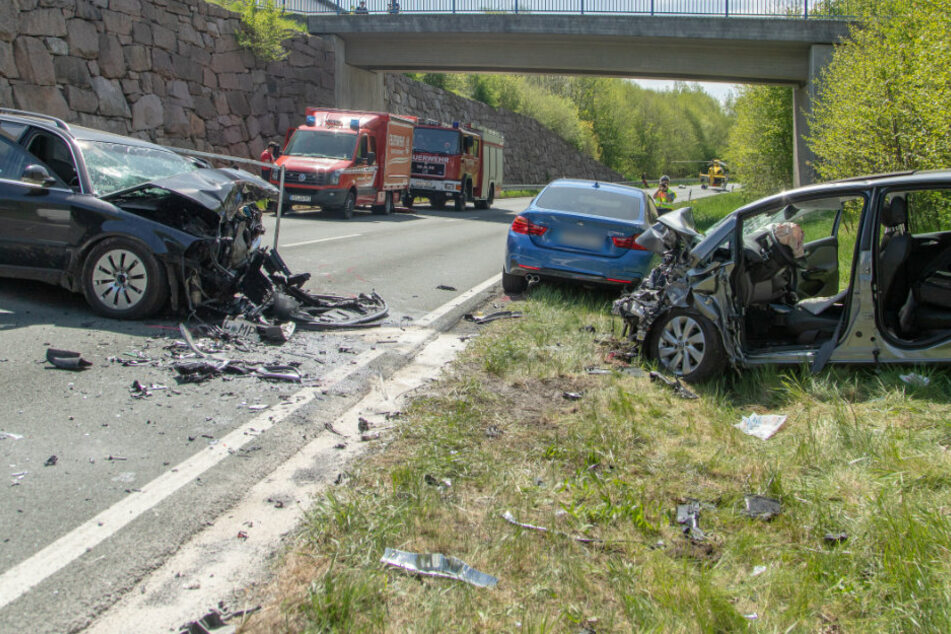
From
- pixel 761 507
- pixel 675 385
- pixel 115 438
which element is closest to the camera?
pixel 761 507

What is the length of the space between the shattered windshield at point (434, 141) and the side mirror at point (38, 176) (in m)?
23.4

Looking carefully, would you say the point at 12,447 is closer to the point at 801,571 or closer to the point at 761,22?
the point at 801,571

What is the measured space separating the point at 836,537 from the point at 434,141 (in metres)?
27.9

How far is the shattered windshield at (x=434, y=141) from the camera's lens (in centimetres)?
3005

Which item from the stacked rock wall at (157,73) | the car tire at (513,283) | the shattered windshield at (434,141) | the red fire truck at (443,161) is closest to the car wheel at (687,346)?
the car tire at (513,283)

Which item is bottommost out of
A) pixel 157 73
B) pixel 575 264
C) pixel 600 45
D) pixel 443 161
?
pixel 575 264

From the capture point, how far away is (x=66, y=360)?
566 centimetres

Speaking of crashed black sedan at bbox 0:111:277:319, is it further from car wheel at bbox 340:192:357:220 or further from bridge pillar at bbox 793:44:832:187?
bridge pillar at bbox 793:44:832:187

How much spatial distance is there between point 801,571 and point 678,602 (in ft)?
1.83

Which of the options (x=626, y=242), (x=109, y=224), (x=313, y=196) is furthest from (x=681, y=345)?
(x=313, y=196)

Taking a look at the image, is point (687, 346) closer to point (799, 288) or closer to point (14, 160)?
point (799, 288)

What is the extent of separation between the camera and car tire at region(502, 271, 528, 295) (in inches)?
403

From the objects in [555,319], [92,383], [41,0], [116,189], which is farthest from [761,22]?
[92,383]

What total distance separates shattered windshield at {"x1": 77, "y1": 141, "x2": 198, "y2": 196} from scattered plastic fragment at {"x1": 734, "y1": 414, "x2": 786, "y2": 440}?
216 inches
